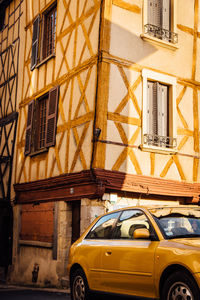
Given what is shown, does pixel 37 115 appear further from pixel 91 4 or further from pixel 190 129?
pixel 190 129

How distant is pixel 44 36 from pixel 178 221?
32.5ft

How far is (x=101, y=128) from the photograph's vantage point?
10.3 metres

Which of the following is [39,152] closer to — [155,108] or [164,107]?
[155,108]

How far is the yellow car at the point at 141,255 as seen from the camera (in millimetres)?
4723

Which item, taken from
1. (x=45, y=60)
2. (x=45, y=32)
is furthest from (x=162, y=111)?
(x=45, y=32)

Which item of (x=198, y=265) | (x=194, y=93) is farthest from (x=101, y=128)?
(x=198, y=265)

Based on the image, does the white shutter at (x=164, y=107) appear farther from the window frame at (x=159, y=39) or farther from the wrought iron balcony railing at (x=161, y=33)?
the wrought iron balcony railing at (x=161, y=33)

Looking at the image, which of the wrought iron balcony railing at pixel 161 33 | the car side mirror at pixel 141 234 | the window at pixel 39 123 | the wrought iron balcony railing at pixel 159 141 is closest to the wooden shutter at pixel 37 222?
the window at pixel 39 123

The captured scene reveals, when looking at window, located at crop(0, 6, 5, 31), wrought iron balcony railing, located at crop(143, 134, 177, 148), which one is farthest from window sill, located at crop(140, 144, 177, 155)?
window, located at crop(0, 6, 5, 31)

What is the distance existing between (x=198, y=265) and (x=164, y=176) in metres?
6.76

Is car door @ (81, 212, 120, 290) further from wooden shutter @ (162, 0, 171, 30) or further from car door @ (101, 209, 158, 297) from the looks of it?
wooden shutter @ (162, 0, 171, 30)

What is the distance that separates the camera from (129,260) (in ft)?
18.0

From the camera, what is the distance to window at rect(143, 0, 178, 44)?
11719mm

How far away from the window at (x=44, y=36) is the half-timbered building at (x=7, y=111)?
1658mm
